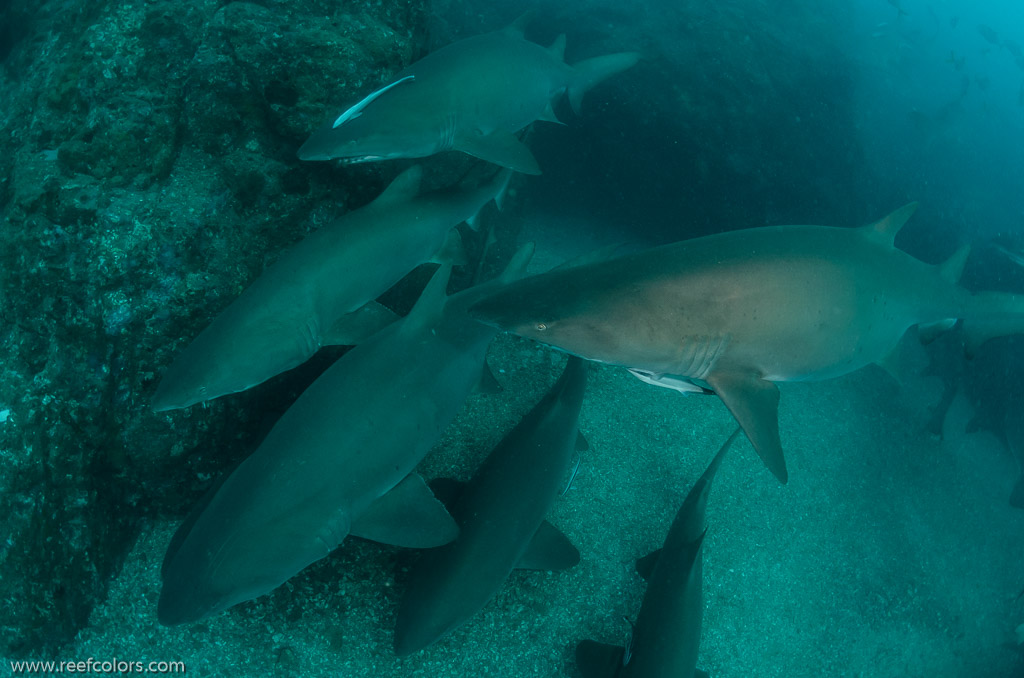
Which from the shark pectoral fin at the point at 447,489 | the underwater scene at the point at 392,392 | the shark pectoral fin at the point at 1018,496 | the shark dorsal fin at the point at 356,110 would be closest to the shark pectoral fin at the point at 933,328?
the underwater scene at the point at 392,392

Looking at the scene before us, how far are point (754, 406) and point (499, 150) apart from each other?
284cm

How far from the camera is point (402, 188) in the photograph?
362 centimetres

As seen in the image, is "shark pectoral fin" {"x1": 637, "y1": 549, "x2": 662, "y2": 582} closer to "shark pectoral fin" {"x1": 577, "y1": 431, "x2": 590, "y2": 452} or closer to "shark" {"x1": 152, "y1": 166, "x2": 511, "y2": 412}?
"shark pectoral fin" {"x1": 577, "y1": 431, "x2": 590, "y2": 452}

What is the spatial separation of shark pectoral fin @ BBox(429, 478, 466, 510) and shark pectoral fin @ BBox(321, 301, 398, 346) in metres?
1.11

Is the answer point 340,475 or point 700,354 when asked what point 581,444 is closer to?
point 700,354

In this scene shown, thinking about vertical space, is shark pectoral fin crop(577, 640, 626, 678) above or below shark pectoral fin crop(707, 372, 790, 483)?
below

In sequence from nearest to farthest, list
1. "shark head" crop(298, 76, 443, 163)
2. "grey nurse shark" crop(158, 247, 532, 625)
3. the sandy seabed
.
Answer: "grey nurse shark" crop(158, 247, 532, 625) → the sandy seabed → "shark head" crop(298, 76, 443, 163)

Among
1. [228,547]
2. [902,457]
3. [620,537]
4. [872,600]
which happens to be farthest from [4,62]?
[902,457]

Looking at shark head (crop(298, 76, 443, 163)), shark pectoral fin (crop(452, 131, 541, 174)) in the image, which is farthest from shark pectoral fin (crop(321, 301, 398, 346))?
shark pectoral fin (crop(452, 131, 541, 174))

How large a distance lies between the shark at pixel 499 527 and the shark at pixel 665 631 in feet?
1.89

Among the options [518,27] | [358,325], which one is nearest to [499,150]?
[518,27]

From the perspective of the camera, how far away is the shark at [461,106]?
3.44m

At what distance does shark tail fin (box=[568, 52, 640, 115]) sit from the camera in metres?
5.43

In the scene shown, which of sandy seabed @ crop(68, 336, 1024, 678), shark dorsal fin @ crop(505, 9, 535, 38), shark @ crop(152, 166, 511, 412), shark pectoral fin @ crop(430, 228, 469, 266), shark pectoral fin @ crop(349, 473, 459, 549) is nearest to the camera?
shark @ crop(152, 166, 511, 412)
